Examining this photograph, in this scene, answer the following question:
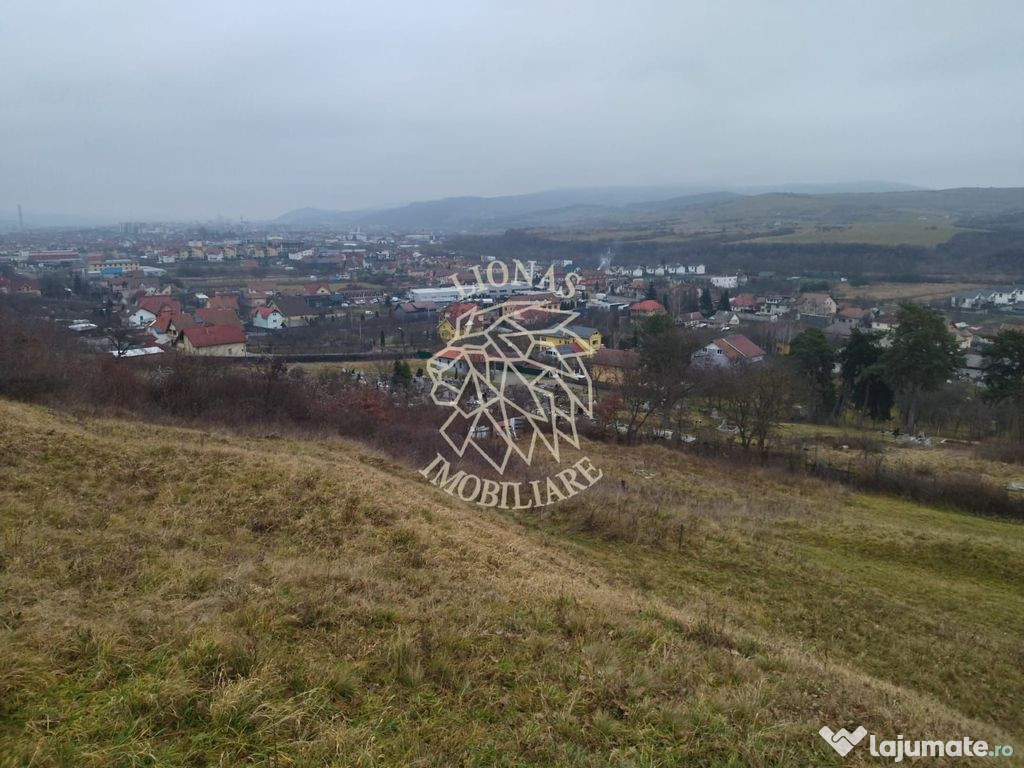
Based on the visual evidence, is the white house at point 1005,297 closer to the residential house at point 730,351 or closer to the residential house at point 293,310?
the residential house at point 730,351

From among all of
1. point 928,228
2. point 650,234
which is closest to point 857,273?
point 928,228

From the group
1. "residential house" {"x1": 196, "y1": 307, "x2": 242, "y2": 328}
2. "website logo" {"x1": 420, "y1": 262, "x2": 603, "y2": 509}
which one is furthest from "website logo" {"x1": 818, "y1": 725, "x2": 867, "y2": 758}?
"residential house" {"x1": 196, "y1": 307, "x2": 242, "y2": 328}

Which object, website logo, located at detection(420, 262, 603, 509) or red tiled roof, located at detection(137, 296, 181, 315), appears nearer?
website logo, located at detection(420, 262, 603, 509)

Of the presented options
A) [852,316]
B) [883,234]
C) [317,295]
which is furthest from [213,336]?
[883,234]

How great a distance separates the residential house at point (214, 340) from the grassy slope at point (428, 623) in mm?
16427

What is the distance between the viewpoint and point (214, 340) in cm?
2583

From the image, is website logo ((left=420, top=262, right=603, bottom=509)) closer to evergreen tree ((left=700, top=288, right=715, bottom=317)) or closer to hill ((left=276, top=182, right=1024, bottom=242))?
evergreen tree ((left=700, top=288, right=715, bottom=317))

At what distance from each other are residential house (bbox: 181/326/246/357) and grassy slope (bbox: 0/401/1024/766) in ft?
53.9

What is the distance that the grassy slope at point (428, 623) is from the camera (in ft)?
10.9

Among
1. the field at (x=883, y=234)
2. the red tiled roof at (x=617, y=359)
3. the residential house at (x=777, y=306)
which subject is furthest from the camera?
the field at (x=883, y=234)

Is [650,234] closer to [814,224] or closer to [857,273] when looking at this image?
[814,224]

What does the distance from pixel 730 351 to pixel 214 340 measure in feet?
77.9

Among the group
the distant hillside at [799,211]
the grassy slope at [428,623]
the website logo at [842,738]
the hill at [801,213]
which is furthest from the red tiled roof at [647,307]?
the distant hillside at [799,211]

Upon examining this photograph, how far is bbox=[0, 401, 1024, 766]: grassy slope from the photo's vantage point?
131 inches
